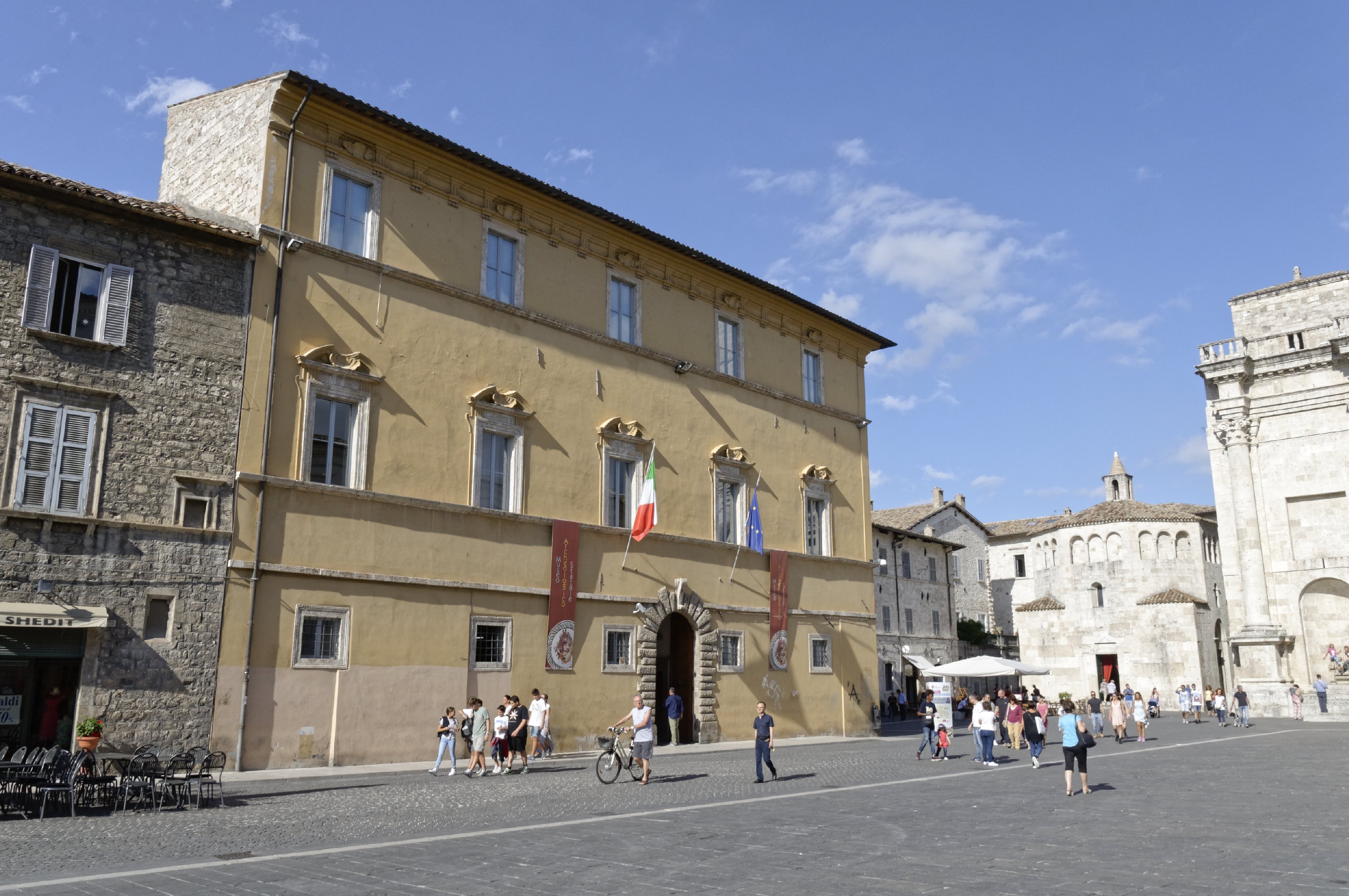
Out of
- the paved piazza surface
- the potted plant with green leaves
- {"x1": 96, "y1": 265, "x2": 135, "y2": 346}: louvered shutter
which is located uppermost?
{"x1": 96, "y1": 265, "x2": 135, "y2": 346}: louvered shutter

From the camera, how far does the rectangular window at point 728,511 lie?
27281 mm

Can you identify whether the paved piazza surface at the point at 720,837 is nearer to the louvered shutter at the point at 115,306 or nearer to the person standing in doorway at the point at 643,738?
the person standing in doorway at the point at 643,738

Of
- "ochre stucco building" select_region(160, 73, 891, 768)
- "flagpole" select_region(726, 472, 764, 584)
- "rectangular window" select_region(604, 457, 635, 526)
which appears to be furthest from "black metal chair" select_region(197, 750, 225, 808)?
"flagpole" select_region(726, 472, 764, 584)

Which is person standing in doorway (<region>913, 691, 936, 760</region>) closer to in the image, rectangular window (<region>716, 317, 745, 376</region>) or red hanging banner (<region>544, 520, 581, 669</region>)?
red hanging banner (<region>544, 520, 581, 669</region>)

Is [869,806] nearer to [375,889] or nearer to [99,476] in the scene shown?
[375,889]

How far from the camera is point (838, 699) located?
29.9 metres

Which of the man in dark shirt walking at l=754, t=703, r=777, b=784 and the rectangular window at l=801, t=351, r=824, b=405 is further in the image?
the rectangular window at l=801, t=351, r=824, b=405

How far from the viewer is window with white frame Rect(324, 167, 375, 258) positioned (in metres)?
20.4

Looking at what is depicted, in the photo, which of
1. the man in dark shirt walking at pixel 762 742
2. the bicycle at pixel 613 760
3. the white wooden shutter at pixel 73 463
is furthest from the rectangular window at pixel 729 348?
the white wooden shutter at pixel 73 463

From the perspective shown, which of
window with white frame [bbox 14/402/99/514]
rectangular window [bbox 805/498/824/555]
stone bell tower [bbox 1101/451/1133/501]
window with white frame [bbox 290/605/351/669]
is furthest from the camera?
stone bell tower [bbox 1101/451/1133/501]

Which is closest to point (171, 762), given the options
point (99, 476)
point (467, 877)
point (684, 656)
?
point (99, 476)

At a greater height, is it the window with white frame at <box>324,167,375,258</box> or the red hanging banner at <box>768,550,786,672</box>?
the window with white frame at <box>324,167,375,258</box>

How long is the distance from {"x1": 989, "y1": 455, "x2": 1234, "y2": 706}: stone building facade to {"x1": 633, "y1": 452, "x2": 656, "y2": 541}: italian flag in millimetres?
36527

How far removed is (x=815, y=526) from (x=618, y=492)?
7797 mm
